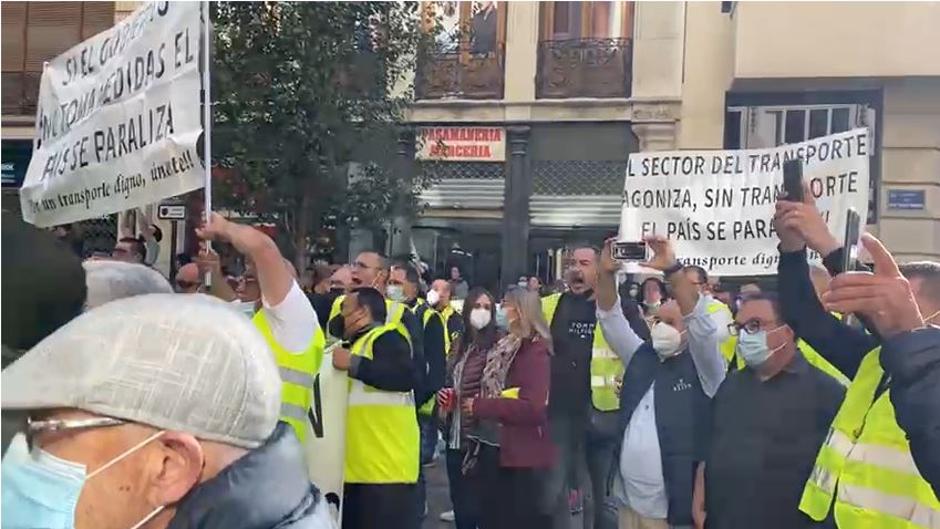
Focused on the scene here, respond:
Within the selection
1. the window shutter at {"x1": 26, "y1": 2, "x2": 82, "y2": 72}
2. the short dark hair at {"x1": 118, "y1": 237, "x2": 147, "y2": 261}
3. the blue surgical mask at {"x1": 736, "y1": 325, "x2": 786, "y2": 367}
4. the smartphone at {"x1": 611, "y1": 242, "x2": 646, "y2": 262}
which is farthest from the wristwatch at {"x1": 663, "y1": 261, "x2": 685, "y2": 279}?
the window shutter at {"x1": 26, "y1": 2, "x2": 82, "y2": 72}

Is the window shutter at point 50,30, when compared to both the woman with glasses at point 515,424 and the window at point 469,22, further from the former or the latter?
the woman with glasses at point 515,424

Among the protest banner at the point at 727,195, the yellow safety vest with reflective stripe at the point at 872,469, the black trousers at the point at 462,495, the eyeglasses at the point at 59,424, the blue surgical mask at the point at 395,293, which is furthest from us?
the blue surgical mask at the point at 395,293

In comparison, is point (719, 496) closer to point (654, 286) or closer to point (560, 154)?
point (654, 286)

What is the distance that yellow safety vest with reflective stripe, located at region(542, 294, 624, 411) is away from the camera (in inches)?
208

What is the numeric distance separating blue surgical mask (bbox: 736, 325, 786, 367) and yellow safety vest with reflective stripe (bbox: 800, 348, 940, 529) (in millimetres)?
681

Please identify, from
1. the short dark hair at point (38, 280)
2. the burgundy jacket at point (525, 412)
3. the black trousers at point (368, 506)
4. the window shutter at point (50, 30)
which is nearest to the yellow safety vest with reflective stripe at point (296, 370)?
the short dark hair at point (38, 280)

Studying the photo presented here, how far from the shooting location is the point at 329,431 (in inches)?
160

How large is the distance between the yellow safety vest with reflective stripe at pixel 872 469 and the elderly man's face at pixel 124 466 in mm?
1852

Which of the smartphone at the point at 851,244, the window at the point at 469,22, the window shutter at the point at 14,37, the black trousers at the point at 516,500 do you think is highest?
the window at the point at 469,22

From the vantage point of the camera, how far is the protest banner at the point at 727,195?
409cm

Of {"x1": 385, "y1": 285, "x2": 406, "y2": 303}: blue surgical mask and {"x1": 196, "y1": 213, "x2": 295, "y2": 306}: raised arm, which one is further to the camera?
{"x1": 385, "y1": 285, "x2": 406, "y2": 303}: blue surgical mask

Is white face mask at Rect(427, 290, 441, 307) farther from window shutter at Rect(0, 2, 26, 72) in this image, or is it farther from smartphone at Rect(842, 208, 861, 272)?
smartphone at Rect(842, 208, 861, 272)

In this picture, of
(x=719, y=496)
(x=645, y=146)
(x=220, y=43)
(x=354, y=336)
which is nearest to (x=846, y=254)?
(x=719, y=496)

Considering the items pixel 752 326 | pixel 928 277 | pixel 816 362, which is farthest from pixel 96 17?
pixel 928 277
